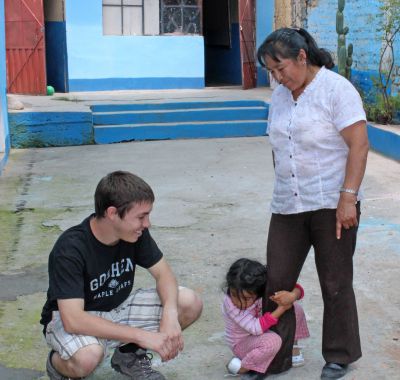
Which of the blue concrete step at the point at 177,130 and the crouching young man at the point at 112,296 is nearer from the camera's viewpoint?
the crouching young man at the point at 112,296

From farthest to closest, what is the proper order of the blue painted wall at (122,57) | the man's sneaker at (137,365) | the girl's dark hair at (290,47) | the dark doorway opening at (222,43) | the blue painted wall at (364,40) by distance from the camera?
the dark doorway opening at (222,43) → the blue painted wall at (122,57) → the blue painted wall at (364,40) → the man's sneaker at (137,365) → the girl's dark hair at (290,47)

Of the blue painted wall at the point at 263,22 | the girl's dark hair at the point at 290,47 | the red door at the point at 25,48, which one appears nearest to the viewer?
the girl's dark hair at the point at 290,47

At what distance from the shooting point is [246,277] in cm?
318

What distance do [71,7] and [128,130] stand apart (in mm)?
3530

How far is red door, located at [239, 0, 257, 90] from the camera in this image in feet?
43.7

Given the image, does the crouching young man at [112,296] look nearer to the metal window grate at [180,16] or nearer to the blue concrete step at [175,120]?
the blue concrete step at [175,120]

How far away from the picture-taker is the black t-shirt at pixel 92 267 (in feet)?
9.32

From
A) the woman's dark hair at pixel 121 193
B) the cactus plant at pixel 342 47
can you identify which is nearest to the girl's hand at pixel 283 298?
the woman's dark hair at pixel 121 193

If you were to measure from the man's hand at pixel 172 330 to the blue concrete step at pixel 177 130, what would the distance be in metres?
6.95

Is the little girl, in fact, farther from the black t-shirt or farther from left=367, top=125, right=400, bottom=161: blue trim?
left=367, top=125, right=400, bottom=161: blue trim

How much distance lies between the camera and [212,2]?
1584 cm

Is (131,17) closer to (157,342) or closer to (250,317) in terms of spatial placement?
(250,317)

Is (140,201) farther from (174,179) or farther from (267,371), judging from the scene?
(174,179)

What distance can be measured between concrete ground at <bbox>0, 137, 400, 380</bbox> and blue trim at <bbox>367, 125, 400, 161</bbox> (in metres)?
0.16
